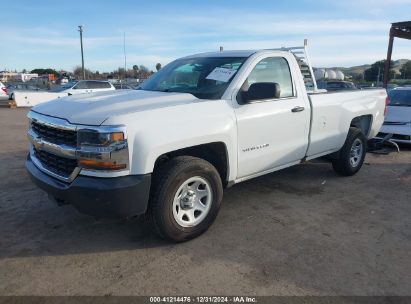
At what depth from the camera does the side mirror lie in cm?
383

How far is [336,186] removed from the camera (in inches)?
219

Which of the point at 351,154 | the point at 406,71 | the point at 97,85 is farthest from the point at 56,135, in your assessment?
the point at 406,71

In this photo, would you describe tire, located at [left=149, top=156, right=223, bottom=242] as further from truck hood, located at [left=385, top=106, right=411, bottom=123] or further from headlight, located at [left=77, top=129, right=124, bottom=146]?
truck hood, located at [left=385, top=106, right=411, bottom=123]

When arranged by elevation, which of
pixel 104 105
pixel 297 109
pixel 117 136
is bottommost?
pixel 117 136

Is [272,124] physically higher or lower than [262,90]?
lower

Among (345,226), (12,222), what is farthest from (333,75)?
(12,222)

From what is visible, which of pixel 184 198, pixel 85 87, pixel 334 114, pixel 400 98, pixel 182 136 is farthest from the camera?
pixel 85 87

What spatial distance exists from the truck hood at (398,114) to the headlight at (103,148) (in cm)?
736

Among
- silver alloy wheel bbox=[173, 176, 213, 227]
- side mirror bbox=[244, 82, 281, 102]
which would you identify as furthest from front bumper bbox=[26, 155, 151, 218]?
side mirror bbox=[244, 82, 281, 102]

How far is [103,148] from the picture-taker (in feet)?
10.1

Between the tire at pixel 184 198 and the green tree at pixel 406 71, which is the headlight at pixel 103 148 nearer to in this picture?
the tire at pixel 184 198

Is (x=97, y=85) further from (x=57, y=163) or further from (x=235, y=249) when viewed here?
(x=235, y=249)

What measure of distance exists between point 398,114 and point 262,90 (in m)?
6.03

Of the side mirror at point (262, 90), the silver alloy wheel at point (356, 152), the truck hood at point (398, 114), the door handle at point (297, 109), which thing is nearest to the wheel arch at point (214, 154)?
the side mirror at point (262, 90)
